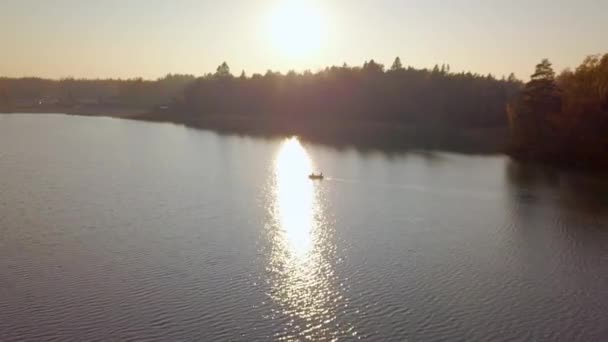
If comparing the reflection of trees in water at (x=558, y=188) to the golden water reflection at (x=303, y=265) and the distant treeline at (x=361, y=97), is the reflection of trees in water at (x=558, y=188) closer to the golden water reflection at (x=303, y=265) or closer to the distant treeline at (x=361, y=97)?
the golden water reflection at (x=303, y=265)

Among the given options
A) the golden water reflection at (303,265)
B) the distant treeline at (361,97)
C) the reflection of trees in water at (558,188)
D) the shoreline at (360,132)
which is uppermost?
the distant treeline at (361,97)

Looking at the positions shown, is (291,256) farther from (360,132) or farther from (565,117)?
(360,132)

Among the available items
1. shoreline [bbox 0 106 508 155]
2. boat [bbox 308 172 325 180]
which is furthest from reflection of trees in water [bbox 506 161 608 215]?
shoreline [bbox 0 106 508 155]

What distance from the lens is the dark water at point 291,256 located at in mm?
11586

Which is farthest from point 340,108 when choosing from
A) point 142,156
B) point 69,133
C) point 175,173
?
point 175,173

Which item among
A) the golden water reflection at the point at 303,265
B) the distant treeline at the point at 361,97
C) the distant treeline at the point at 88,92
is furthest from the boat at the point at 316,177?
the distant treeline at the point at 88,92

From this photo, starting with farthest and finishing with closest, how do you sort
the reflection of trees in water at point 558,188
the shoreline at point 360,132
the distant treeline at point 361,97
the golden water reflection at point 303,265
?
the distant treeline at point 361,97 < the shoreline at point 360,132 < the reflection of trees in water at point 558,188 < the golden water reflection at point 303,265

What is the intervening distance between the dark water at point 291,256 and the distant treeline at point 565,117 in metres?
6.46

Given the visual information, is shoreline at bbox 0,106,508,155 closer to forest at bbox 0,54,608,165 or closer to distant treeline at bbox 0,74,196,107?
forest at bbox 0,54,608,165

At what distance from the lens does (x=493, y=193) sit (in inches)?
1049

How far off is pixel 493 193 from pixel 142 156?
64.8ft

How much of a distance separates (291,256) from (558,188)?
1809cm

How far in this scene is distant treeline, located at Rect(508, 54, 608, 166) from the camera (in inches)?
1406

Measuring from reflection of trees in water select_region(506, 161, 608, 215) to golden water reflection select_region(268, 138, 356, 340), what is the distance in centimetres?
946
